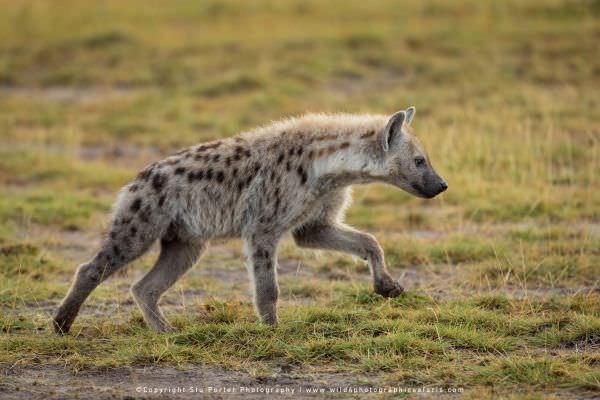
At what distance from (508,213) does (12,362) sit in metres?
4.03

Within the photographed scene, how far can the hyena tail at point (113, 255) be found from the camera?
484 centimetres

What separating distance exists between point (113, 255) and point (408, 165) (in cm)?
144

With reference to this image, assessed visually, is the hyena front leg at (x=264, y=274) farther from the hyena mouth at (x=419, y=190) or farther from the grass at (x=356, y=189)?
the hyena mouth at (x=419, y=190)

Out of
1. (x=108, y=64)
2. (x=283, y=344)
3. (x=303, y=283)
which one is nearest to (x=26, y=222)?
(x=303, y=283)

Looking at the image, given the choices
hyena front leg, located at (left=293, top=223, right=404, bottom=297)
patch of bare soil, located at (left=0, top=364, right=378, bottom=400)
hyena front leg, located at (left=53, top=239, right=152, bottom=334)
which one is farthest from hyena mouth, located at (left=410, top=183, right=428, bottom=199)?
hyena front leg, located at (left=53, top=239, right=152, bottom=334)

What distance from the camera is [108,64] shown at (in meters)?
13.5

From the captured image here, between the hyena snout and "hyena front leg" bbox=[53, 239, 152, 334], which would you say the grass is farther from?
the hyena snout

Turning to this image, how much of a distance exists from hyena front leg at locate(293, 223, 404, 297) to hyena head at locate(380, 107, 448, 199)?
318 mm

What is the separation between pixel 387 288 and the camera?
494cm

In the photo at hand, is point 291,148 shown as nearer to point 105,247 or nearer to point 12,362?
point 105,247

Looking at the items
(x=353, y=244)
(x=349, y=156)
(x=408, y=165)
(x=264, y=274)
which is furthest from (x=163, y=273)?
(x=408, y=165)

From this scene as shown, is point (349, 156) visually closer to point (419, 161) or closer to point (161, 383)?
point (419, 161)

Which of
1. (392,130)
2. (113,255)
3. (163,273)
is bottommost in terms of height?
(163,273)

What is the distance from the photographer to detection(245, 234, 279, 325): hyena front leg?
4.83 metres
